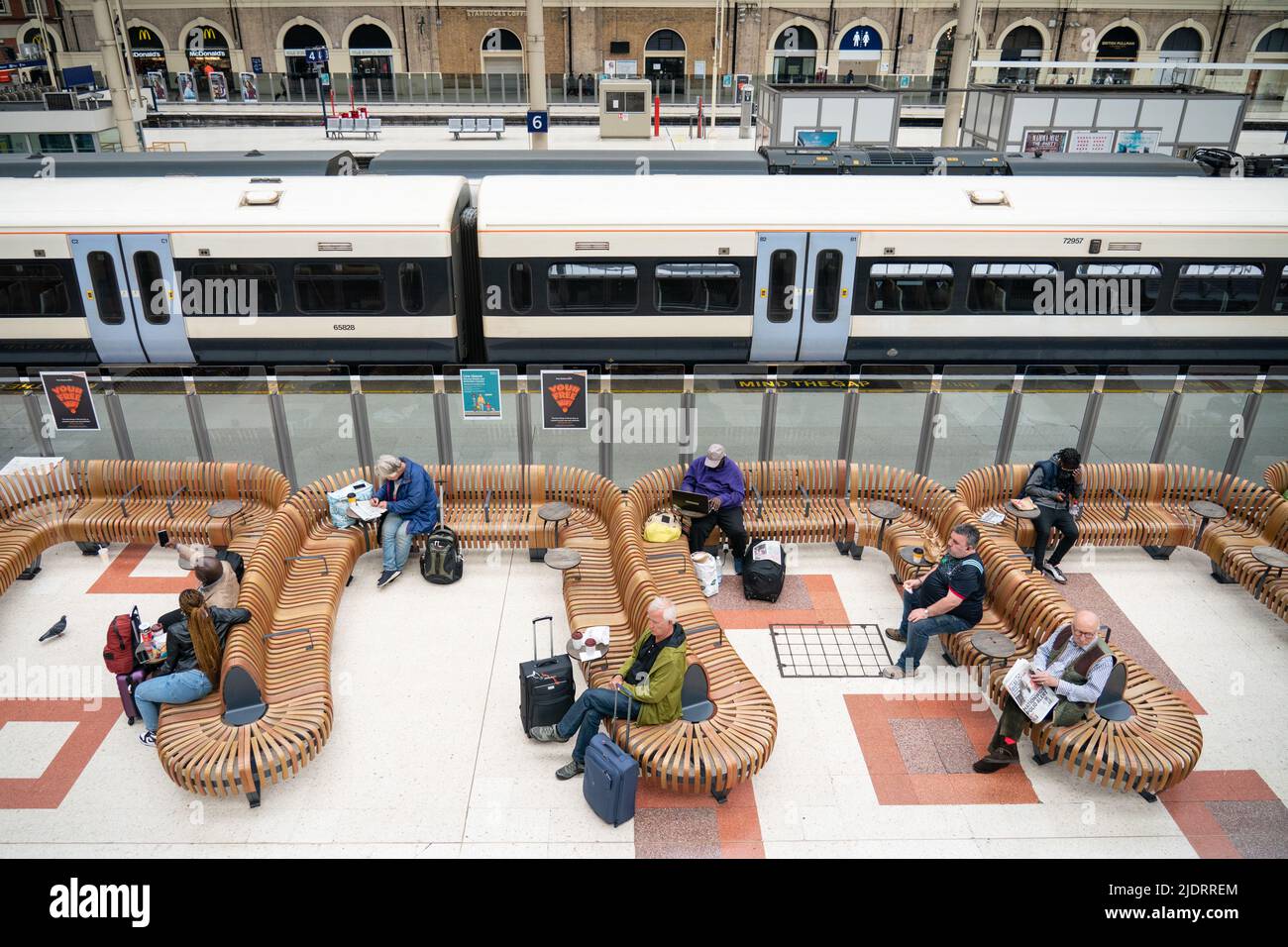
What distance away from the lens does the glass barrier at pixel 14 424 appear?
9938mm

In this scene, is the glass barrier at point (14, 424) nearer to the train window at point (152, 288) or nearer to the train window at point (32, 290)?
the train window at point (152, 288)

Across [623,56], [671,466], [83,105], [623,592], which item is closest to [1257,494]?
[671,466]

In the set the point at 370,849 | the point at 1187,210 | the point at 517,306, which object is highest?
the point at 1187,210

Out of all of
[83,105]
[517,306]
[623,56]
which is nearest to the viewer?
[517,306]

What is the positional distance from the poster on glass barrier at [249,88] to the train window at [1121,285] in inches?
1632

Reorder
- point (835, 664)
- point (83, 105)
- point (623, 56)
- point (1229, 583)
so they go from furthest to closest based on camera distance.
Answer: point (623, 56) < point (83, 105) < point (1229, 583) < point (835, 664)

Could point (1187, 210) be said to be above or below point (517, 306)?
above

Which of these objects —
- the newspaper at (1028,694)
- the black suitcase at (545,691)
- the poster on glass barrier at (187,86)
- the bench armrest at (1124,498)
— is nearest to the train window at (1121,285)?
the bench armrest at (1124,498)

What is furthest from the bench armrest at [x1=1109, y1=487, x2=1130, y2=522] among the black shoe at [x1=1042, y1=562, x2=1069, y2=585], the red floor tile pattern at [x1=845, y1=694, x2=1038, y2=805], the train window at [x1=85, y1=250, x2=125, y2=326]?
the train window at [x1=85, y1=250, x2=125, y2=326]

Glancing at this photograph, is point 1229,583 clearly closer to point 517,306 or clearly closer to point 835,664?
point 835,664

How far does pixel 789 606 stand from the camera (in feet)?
29.7

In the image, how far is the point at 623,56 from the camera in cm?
4478

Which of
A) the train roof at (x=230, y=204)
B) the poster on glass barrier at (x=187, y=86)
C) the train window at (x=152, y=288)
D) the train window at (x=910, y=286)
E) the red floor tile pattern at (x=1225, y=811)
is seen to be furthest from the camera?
the poster on glass barrier at (x=187, y=86)

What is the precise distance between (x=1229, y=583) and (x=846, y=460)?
402 centimetres
